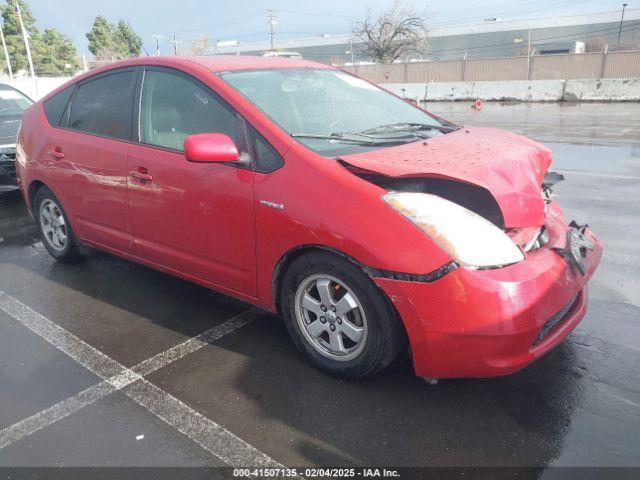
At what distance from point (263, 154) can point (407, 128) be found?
1.11m

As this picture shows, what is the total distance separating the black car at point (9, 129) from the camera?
23.0 ft

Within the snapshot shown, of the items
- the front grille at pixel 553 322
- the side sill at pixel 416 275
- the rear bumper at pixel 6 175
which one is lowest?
the rear bumper at pixel 6 175

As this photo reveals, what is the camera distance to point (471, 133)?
362 centimetres

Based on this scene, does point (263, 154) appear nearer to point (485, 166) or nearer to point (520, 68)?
point (485, 166)

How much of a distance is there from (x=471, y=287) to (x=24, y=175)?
425cm

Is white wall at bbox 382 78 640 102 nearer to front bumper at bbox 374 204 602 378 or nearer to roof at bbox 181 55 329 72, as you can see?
roof at bbox 181 55 329 72

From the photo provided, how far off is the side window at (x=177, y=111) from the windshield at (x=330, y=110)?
188 millimetres

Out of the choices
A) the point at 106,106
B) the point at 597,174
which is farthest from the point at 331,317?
the point at 597,174

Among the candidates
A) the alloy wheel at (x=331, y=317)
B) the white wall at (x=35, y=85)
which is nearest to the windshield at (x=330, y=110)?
the alloy wheel at (x=331, y=317)

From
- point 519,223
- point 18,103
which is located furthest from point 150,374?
point 18,103

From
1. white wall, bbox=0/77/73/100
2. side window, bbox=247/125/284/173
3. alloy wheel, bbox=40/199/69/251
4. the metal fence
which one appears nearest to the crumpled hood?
side window, bbox=247/125/284/173

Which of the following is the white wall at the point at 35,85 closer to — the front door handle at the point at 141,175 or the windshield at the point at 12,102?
the windshield at the point at 12,102

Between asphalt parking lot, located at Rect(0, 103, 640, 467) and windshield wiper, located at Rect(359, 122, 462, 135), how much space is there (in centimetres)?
144

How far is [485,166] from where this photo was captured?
2.81m
